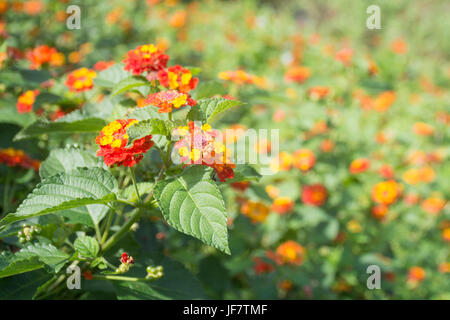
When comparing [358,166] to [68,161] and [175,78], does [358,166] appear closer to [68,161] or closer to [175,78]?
[175,78]

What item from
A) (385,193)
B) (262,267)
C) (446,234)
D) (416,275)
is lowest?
A: (416,275)

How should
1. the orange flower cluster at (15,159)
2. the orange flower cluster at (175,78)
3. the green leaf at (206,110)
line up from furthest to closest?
1. the orange flower cluster at (15,159)
2. the orange flower cluster at (175,78)
3. the green leaf at (206,110)

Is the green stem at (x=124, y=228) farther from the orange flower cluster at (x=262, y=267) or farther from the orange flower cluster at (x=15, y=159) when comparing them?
the orange flower cluster at (x=262, y=267)

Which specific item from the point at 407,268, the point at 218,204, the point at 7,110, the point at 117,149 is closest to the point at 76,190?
the point at 117,149

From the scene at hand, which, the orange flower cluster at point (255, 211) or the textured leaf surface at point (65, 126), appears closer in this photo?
the textured leaf surface at point (65, 126)

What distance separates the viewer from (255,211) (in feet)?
6.46

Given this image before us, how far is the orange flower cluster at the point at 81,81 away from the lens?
1.31 m

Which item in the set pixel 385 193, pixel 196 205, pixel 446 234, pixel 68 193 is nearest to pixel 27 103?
pixel 68 193

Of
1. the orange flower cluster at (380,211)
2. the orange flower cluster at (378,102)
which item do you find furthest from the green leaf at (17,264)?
the orange flower cluster at (378,102)

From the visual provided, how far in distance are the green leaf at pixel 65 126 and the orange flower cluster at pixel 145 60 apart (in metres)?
0.16

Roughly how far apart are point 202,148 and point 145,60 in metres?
0.36

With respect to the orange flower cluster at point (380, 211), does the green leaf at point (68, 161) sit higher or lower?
higher

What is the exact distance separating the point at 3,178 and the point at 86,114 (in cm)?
40

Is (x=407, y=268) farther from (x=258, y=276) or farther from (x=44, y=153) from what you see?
(x=44, y=153)
